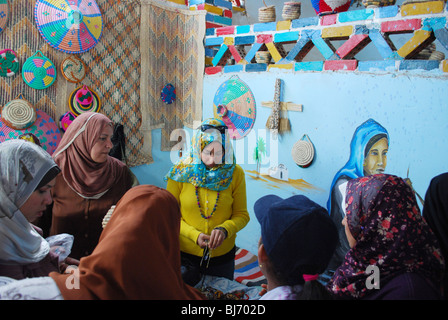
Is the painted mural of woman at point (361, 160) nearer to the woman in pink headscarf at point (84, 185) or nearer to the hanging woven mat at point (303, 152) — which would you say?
the hanging woven mat at point (303, 152)

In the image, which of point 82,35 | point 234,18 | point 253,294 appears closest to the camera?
point 253,294

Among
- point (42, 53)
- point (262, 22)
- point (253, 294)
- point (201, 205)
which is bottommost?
point (253, 294)

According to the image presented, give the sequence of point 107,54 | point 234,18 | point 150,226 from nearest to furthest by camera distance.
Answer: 1. point 150,226
2. point 107,54
3. point 234,18

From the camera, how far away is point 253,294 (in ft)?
5.51

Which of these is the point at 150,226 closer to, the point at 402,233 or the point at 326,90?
the point at 402,233

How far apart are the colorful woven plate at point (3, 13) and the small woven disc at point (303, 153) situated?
2.25m

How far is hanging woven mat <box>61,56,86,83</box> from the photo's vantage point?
2.88 meters

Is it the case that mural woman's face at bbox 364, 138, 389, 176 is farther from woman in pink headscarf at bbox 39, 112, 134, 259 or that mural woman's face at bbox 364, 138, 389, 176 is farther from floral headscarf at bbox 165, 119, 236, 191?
woman in pink headscarf at bbox 39, 112, 134, 259

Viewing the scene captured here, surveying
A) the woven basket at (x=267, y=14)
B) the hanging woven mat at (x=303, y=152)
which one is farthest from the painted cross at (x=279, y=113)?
the woven basket at (x=267, y=14)

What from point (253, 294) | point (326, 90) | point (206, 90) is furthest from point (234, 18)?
point (253, 294)

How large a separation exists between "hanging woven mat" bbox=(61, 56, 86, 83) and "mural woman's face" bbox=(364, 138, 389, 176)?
2.26m

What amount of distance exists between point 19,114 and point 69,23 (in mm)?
792

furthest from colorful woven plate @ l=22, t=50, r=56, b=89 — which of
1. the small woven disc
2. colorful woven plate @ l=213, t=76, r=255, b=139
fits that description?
the small woven disc

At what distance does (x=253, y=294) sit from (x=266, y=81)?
6.27 feet
